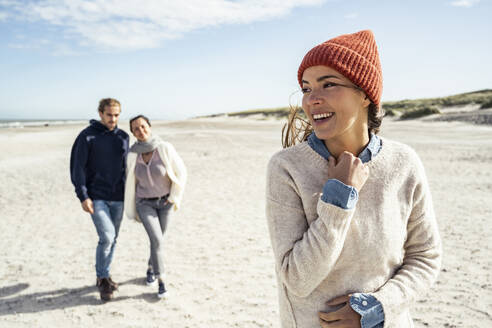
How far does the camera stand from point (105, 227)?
4230 mm

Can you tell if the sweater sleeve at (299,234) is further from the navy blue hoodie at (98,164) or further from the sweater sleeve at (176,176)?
the navy blue hoodie at (98,164)

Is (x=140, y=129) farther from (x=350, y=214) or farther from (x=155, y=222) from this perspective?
(x=350, y=214)

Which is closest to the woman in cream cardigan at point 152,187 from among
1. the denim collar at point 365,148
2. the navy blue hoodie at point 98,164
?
the navy blue hoodie at point 98,164

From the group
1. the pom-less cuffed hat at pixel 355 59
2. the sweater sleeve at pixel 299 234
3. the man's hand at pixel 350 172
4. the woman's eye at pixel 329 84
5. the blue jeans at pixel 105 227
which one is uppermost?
the pom-less cuffed hat at pixel 355 59

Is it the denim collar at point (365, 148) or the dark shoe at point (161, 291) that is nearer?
the denim collar at point (365, 148)

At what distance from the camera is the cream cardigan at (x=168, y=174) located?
14.1 feet

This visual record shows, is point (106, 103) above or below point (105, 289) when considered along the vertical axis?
above

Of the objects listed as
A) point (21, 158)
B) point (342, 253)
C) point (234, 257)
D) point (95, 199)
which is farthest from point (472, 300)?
point (21, 158)

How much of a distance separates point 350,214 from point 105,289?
13.6 feet

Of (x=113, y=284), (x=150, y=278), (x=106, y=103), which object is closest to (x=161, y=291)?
(x=150, y=278)

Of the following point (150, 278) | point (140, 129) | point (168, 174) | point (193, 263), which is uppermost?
point (140, 129)

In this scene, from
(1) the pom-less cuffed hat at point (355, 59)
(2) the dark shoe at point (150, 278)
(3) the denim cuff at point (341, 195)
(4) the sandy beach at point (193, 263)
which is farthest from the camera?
(2) the dark shoe at point (150, 278)

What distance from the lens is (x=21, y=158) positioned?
16.9 meters

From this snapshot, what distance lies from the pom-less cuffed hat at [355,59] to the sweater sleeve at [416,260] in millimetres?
451
